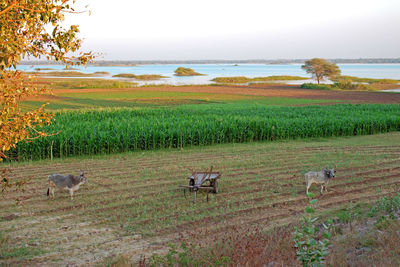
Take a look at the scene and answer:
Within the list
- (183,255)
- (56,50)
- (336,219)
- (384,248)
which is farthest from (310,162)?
(56,50)

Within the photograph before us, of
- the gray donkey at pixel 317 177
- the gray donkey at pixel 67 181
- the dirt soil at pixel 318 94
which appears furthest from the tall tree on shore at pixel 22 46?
the dirt soil at pixel 318 94

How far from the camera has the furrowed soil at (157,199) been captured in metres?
8.31

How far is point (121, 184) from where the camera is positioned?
42.6 ft

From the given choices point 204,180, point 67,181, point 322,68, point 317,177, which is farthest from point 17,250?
point 322,68

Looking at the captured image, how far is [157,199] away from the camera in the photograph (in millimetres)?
11180

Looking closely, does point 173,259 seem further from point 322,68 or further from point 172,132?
point 322,68

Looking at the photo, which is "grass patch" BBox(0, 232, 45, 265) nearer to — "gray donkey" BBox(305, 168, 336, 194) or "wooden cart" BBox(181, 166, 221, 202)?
"wooden cart" BBox(181, 166, 221, 202)

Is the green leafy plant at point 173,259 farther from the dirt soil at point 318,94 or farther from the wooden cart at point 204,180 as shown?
the dirt soil at point 318,94

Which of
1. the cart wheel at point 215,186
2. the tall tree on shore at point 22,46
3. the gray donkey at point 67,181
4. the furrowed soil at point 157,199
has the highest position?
the tall tree on shore at point 22,46

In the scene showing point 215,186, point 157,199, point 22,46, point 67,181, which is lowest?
point 157,199

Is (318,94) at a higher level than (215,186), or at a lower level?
lower

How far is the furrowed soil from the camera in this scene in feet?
27.3

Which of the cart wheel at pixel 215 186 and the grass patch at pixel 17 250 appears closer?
the grass patch at pixel 17 250

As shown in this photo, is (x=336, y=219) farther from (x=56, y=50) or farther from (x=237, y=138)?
(x=237, y=138)
